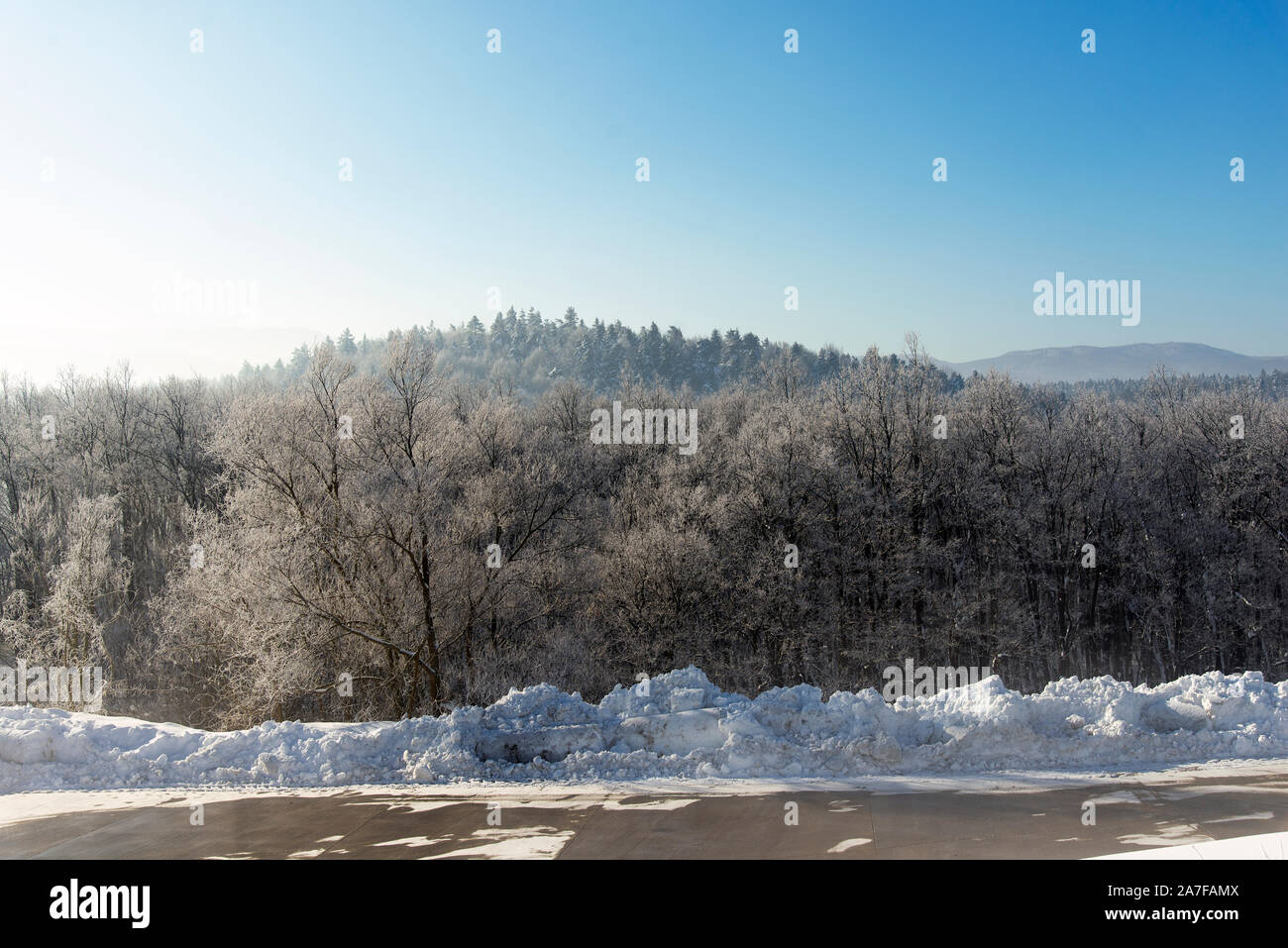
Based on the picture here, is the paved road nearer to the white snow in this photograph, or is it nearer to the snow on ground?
the white snow

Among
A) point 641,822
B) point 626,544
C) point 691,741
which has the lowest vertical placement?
point 641,822

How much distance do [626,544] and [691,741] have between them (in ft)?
66.0

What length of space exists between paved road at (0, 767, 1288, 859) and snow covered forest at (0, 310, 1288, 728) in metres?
10.7

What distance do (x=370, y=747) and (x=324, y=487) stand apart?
41.7ft

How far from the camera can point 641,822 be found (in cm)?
729

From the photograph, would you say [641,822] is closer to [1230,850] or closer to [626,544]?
[1230,850]

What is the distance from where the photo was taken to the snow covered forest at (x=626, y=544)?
20016mm

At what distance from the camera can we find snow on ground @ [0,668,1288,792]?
8.69m
